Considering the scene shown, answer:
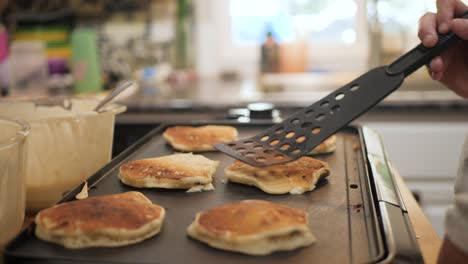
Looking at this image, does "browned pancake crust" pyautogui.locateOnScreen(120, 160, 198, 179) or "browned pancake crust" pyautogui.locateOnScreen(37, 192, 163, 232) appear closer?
"browned pancake crust" pyautogui.locateOnScreen(37, 192, 163, 232)

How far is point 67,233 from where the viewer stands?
627 millimetres

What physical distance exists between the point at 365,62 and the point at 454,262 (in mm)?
2187

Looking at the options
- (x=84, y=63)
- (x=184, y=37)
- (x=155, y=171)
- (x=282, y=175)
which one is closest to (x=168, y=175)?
(x=155, y=171)

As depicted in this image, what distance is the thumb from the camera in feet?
2.92

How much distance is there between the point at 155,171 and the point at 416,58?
43cm

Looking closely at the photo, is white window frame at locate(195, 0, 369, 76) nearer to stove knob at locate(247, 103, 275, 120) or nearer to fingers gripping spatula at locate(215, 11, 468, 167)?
stove knob at locate(247, 103, 275, 120)

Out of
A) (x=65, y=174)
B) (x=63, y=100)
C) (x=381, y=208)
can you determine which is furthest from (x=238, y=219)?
(x=63, y=100)

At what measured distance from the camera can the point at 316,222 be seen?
71cm

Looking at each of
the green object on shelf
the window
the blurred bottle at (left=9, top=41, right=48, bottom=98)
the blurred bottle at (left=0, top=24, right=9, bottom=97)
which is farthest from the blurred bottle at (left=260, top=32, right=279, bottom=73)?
the blurred bottle at (left=0, top=24, right=9, bottom=97)

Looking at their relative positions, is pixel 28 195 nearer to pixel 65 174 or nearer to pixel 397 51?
pixel 65 174

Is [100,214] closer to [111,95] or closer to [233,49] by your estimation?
[111,95]

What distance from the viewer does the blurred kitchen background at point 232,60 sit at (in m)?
2.00

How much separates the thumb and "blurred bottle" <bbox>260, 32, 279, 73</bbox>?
160 cm

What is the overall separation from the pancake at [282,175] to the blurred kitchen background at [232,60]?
1127 mm
